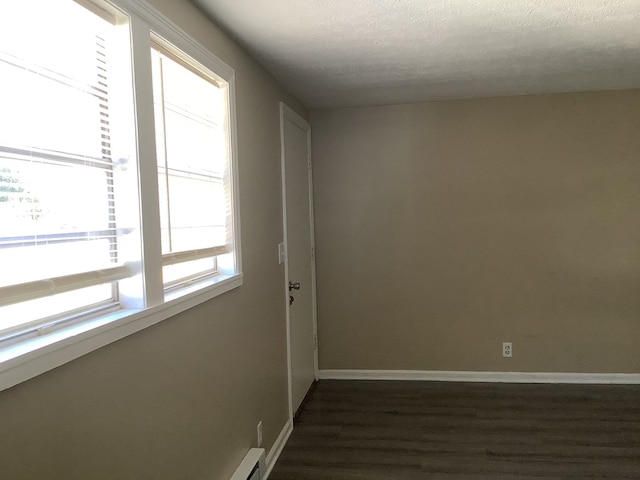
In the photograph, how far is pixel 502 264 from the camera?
13.0ft

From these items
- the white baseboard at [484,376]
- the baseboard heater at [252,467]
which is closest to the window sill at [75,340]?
the baseboard heater at [252,467]

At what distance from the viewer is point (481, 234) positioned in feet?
13.0

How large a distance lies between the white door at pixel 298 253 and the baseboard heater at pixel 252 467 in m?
0.85

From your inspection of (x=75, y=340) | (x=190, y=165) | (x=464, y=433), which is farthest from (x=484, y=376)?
(x=75, y=340)

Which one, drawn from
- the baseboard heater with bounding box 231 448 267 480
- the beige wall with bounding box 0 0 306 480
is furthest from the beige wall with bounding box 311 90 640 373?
the baseboard heater with bounding box 231 448 267 480

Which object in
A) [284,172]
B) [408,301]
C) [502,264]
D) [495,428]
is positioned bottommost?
[495,428]

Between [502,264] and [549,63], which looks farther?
[502,264]

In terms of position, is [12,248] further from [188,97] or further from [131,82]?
[188,97]

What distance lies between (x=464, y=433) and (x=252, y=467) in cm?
151

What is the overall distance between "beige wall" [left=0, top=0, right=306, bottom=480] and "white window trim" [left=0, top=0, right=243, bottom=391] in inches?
1.6

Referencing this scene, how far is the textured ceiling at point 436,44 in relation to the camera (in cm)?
207

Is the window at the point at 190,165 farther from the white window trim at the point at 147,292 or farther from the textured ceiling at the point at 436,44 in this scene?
the textured ceiling at the point at 436,44

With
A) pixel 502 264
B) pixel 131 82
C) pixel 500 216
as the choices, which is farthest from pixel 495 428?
pixel 131 82

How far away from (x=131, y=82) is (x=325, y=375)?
3.24 meters
